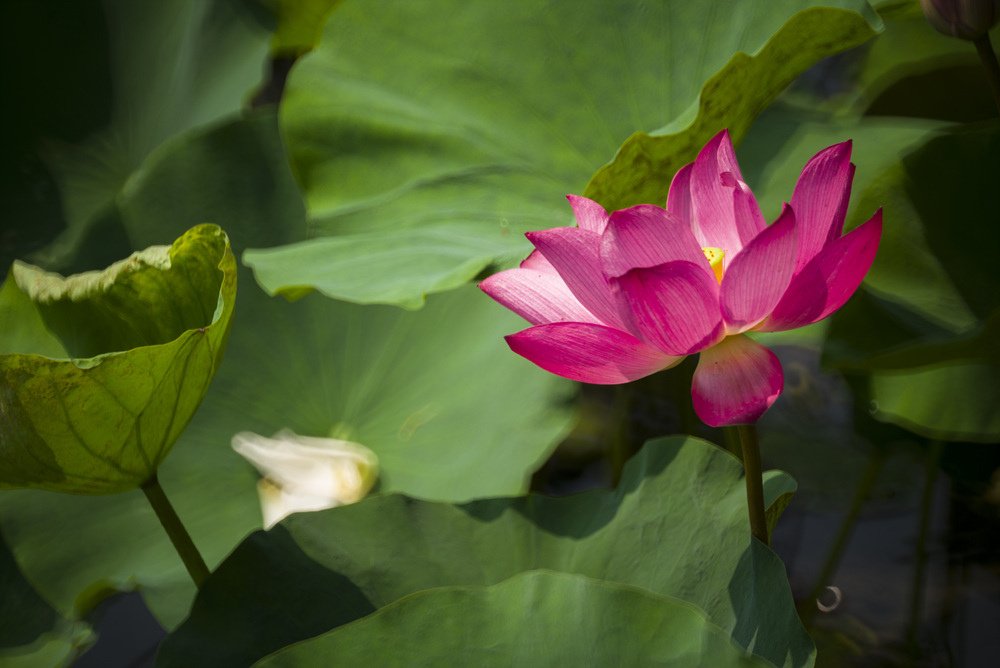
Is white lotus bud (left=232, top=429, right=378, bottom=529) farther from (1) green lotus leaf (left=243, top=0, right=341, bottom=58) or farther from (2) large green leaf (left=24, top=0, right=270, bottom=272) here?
(1) green lotus leaf (left=243, top=0, right=341, bottom=58)

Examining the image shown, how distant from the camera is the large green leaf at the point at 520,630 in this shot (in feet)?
2.14

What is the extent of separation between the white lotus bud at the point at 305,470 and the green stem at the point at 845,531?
1.61 ft

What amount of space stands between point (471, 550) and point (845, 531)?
52 cm

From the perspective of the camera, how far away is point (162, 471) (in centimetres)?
108

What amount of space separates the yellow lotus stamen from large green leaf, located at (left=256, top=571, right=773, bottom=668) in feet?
0.70

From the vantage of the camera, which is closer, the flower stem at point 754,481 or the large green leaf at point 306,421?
the flower stem at point 754,481

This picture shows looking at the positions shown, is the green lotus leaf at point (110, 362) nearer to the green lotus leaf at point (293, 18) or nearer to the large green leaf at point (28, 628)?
the large green leaf at point (28, 628)

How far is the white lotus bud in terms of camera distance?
1.05 metres

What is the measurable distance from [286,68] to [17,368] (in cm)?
149

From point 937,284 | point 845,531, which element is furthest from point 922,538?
point 937,284

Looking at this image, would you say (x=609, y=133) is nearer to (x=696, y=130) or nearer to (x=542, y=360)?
(x=696, y=130)

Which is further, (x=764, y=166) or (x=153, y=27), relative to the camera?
(x=153, y=27)

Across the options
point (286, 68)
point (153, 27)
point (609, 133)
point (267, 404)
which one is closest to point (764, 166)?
point (609, 133)

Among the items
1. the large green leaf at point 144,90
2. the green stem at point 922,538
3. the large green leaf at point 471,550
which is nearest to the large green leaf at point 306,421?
the large green leaf at point 471,550
